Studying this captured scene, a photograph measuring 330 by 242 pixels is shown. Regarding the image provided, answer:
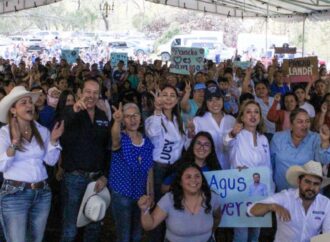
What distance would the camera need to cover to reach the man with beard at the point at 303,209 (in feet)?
12.1

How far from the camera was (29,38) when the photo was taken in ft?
144

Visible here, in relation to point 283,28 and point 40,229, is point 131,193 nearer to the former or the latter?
point 40,229

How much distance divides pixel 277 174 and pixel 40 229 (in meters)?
2.03

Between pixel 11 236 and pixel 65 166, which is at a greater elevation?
pixel 65 166

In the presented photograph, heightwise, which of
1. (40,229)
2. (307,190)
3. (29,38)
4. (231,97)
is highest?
(29,38)

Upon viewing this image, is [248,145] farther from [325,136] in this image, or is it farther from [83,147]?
[83,147]

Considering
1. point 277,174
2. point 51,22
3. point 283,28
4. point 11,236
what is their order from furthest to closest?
point 51,22, point 283,28, point 277,174, point 11,236

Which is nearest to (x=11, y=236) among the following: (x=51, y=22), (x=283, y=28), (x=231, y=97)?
(x=231, y=97)

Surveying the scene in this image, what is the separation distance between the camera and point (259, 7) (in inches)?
744

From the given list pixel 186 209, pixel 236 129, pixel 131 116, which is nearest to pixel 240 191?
pixel 236 129

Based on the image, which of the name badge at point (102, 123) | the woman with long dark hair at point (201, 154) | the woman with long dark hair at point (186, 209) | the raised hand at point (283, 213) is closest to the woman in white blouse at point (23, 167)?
the name badge at point (102, 123)

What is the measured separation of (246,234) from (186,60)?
5186 mm

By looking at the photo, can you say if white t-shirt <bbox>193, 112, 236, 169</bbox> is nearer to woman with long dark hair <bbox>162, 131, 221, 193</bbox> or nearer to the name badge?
woman with long dark hair <bbox>162, 131, 221, 193</bbox>

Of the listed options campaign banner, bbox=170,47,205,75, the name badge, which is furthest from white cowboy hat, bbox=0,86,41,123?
campaign banner, bbox=170,47,205,75
